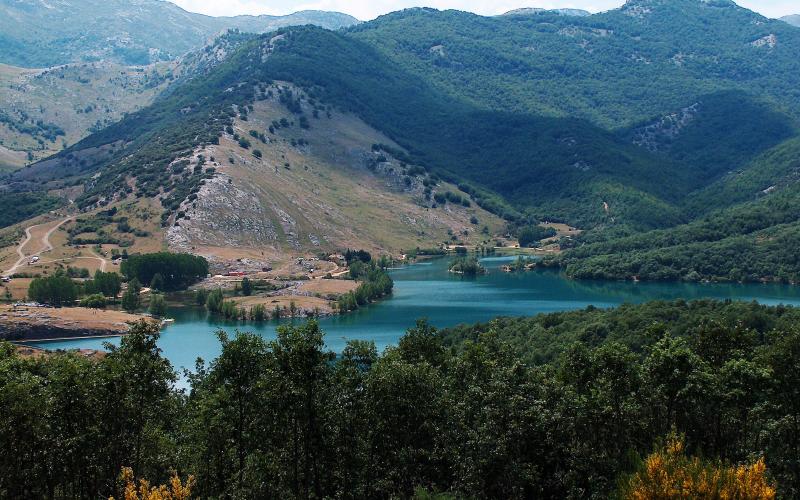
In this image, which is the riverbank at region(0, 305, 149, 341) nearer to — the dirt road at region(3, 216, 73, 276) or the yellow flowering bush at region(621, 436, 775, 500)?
the dirt road at region(3, 216, 73, 276)

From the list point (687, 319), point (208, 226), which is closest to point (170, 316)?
point (208, 226)

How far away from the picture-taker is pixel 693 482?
2772 centimetres

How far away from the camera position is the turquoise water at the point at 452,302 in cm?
11712

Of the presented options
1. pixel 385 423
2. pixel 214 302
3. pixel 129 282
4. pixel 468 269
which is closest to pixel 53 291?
pixel 129 282

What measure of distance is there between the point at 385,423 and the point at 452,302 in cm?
11223

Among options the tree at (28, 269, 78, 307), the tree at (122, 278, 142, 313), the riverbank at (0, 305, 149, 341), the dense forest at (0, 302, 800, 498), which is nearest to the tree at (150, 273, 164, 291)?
the tree at (122, 278, 142, 313)

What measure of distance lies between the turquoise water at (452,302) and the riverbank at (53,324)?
3655 mm

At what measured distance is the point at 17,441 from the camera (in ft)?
111

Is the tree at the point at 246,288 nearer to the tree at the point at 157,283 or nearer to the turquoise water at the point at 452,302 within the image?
the turquoise water at the point at 452,302

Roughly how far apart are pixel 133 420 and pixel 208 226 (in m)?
160

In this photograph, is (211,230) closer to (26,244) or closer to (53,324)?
(26,244)

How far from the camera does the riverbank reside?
119688 mm

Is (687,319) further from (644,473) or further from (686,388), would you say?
(644,473)

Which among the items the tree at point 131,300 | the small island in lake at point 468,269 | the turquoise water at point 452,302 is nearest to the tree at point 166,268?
the tree at point 131,300
